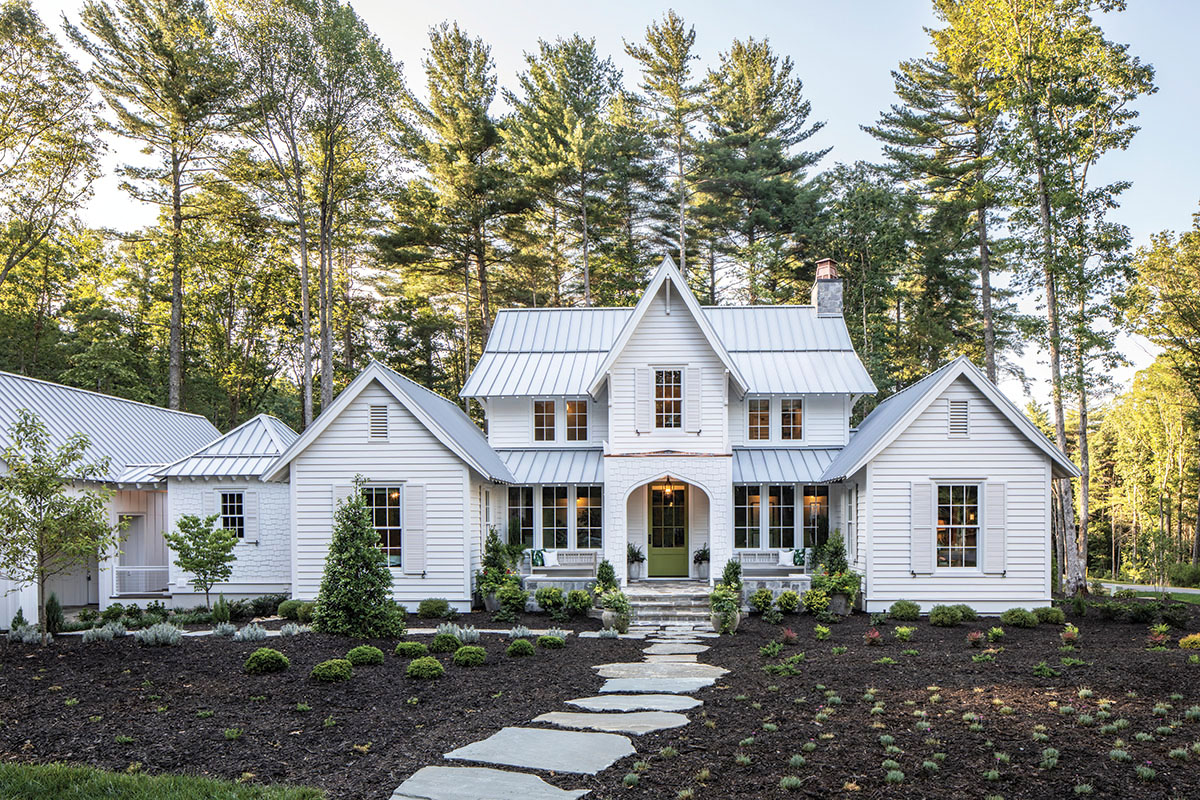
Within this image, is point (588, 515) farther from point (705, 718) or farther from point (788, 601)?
point (705, 718)

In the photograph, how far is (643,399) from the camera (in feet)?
62.0

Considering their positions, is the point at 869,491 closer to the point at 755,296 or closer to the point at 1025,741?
the point at 1025,741

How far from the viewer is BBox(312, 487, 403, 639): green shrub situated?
41.8ft

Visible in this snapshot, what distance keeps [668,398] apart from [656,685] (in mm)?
9670

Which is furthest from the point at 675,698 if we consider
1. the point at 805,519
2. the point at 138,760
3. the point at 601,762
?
the point at 805,519

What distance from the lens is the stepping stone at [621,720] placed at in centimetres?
785

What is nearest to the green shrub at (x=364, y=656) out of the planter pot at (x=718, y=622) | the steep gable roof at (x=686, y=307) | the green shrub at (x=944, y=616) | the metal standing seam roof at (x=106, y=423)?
the planter pot at (x=718, y=622)

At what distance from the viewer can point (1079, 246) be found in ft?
68.5

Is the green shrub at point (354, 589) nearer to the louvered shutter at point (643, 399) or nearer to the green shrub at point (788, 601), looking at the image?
the louvered shutter at point (643, 399)

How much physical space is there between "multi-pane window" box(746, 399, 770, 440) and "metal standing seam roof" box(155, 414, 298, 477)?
41.6ft

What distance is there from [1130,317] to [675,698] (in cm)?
2281

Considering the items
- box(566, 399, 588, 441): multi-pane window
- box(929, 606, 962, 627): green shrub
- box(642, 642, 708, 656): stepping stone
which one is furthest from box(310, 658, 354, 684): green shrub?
box(566, 399, 588, 441): multi-pane window

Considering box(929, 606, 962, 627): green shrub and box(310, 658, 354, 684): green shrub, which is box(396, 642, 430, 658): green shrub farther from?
box(929, 606, 962, 627): green shrub

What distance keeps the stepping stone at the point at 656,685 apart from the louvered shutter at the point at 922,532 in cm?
866
